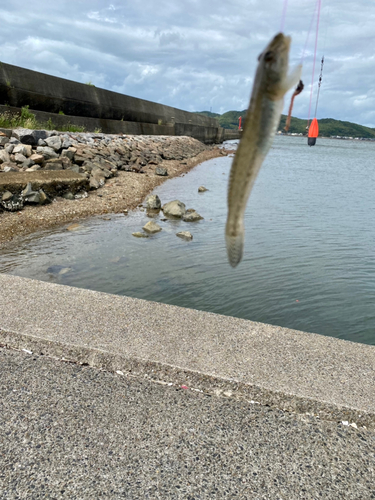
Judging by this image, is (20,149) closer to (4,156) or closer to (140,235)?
(4,156)

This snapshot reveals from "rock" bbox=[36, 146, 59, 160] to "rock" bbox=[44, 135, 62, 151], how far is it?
302 millimetres

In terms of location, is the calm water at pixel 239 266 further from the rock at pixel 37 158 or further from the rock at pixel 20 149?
the rock at pixel 20 149

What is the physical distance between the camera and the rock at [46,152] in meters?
12.3

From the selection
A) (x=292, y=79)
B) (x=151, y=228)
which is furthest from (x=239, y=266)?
(x=292, y=79)

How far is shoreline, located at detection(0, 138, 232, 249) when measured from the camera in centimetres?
907

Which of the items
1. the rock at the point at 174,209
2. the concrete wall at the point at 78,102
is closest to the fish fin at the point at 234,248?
the rock at the point at 174,209

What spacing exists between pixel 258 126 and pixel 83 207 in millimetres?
10911

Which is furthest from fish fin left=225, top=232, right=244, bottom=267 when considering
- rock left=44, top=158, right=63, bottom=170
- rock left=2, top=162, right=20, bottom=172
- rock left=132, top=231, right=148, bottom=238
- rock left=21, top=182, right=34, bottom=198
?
rock left=44, top=158, right=63, bottom=170

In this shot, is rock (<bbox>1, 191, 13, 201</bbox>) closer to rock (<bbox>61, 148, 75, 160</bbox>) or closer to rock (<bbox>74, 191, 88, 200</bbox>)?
rock (<bbox>74, 191, 88, 200</bbox>)

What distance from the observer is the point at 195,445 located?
272 cm

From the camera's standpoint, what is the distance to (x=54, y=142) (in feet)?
42.7

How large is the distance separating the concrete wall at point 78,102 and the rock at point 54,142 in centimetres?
251

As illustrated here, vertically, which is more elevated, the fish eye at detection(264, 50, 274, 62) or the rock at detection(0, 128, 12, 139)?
the fish eye at detection(264, 50, 274, 62)

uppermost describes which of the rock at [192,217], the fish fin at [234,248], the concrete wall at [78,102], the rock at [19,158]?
the concrete wall at [78,102]
